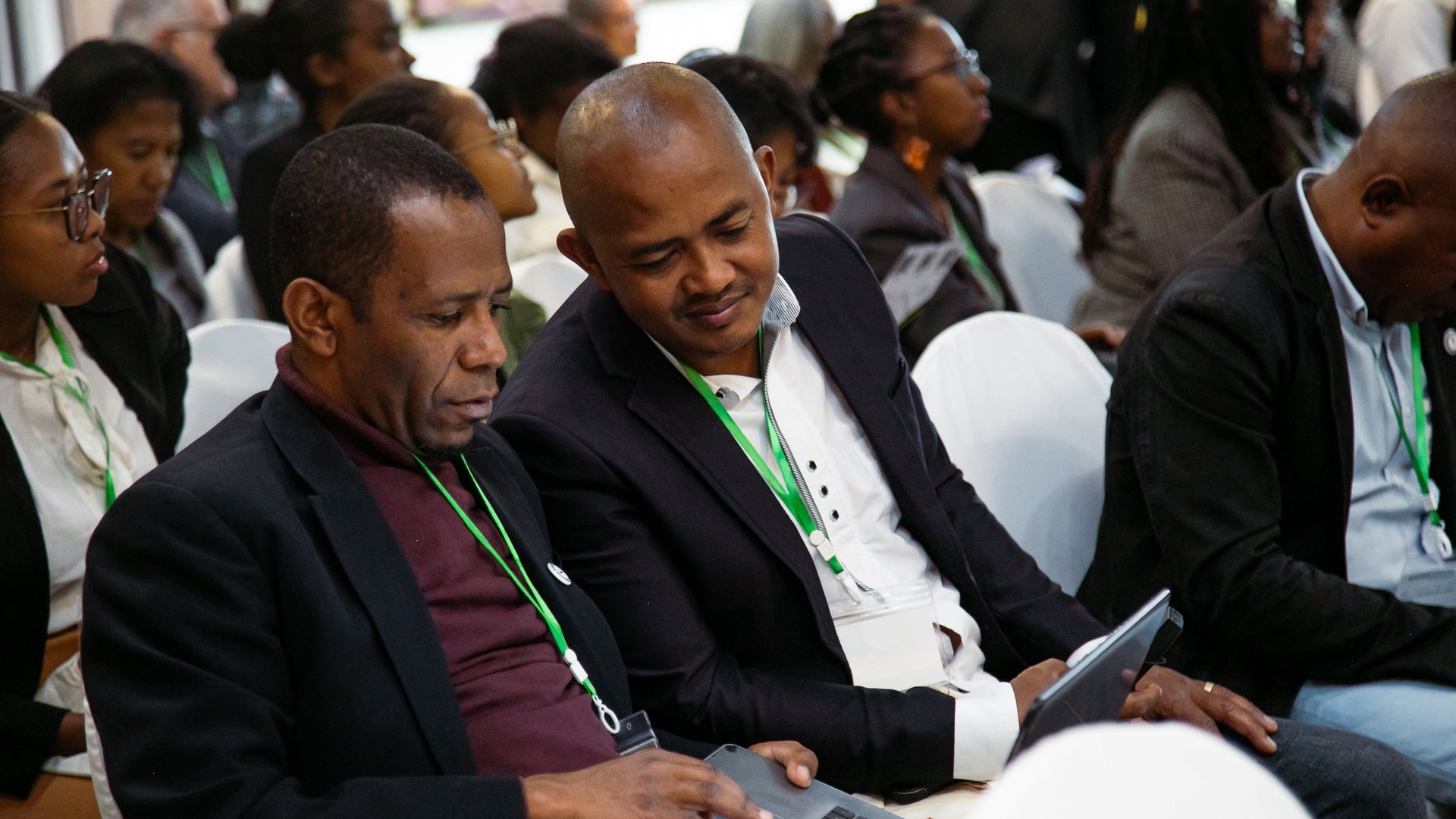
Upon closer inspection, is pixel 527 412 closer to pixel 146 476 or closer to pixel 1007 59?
pixel 146 476

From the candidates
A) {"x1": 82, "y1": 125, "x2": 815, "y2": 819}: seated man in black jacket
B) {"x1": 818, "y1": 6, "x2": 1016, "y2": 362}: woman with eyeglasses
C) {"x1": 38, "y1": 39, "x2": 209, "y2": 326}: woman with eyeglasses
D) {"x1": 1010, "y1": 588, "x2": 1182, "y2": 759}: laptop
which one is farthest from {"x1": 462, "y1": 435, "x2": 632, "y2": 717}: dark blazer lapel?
{"x1": 818, "y1": 6, "x2": 1016, "y2": 362}: woman with eyeglasses

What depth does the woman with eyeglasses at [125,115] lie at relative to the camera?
3271 mm

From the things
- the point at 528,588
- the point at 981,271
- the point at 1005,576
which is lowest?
the point at 981,271

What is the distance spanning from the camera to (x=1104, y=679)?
5.08ft

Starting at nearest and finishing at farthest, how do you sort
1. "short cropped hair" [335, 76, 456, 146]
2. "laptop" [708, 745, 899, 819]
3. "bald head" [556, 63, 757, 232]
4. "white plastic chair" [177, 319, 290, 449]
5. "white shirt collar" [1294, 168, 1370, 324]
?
"laptop" [708, 745, 899, 819] → "bald head" [556, 63, 757, 232] → "white shirt collar" [1294, 168, 1370, 324] → "white plastic chair" [177, 319, 290, 449] → "short cropped hair" [335, 76, 456, 146]

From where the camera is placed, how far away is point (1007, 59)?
19.2 ft

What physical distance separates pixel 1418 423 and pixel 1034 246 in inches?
89.7

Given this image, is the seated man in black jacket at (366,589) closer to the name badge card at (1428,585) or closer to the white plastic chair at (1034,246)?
the name badge card at (1428,585)

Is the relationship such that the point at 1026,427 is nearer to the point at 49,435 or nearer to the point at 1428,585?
the point at 1428,585

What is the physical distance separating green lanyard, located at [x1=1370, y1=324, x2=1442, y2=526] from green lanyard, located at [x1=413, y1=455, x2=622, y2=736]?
147 cm

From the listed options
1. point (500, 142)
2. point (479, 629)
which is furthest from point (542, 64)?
point (479, 629)

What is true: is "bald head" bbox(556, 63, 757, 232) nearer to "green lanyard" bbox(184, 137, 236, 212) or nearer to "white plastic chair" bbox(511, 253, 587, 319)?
"white plastic chair" bbox(511, 253, 587, 319)

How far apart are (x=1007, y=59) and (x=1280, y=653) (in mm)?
4049

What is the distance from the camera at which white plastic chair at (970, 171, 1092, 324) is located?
453 cm
